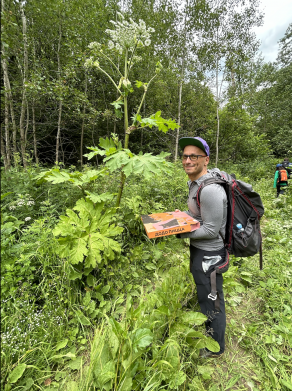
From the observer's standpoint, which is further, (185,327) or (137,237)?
(137,237)

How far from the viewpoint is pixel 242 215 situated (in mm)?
1675

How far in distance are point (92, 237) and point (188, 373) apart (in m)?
1.55

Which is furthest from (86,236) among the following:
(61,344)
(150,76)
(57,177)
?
(150,76)

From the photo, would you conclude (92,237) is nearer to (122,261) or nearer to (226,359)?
(122,261)

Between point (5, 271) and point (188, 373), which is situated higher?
point (5, 271)

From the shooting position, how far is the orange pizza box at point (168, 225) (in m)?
1.48

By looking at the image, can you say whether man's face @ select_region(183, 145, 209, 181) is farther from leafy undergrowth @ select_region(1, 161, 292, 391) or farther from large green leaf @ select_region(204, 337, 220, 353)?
large green leaf @ select_region(204, 337, 220, 353)

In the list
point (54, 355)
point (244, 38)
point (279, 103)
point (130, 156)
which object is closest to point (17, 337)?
point (54, 355)

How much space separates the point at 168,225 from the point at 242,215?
2.41ft

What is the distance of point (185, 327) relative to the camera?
1646 mm

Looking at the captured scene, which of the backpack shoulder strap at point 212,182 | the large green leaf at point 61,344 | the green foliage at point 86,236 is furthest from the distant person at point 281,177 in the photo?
the large green leaf at point 61,344

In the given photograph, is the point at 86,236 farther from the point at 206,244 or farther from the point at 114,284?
the point at 206,244

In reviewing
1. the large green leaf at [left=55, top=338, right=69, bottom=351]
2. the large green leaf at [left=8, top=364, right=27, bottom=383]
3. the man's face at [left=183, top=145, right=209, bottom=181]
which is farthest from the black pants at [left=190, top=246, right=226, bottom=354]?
the large green leaf at [left=8, top=364, right=27, bottom=383]

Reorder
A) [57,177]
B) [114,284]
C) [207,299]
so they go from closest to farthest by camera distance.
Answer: [207,299], [57,177], [114,284]
